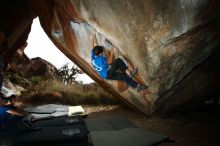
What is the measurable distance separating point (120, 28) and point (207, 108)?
3883 millimetres

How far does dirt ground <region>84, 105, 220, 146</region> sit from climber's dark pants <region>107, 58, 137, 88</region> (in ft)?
3.48

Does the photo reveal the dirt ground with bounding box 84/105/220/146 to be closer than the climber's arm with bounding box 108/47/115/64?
Yes

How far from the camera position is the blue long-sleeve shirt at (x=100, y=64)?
619 cm

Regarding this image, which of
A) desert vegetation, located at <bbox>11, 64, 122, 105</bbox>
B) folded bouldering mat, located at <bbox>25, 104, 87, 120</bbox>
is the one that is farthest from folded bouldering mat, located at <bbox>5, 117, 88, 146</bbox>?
desert vegetation, located at <bbox>11, 64, 122, 105</bbox>

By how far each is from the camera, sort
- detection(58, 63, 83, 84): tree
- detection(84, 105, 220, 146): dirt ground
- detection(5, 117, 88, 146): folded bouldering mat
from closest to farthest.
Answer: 1. detection(5, 117, 88, 146): folded bouldering mat
2. detection(84, 105, 220, 146): dirt ground
3. detection(58, 63, 83, 84): tree

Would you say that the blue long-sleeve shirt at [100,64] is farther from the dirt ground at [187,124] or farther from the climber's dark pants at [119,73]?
the dirt ground at [187,124]

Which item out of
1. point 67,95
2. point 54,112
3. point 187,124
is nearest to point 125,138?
point 187,124

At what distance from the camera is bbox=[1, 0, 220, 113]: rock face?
14.5 feet

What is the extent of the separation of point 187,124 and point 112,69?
7.78ft

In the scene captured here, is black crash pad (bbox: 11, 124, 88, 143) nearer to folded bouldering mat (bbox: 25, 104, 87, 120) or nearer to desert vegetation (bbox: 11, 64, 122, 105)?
folded bouldering mat (bbox: 25, 104, 87, 120)

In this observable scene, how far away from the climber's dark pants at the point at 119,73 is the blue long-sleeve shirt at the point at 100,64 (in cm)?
15

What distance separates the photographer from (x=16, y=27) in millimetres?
9602

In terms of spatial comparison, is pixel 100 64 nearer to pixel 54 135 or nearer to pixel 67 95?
pixel 54 135

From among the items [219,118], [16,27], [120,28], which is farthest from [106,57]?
[16,27]
